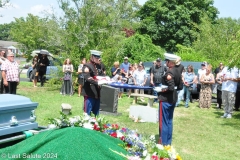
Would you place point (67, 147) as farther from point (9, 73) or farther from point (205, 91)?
point (205, 91)

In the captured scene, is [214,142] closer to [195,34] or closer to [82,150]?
[82,150]

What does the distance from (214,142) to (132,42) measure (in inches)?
643

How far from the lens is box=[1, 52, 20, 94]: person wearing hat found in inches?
383

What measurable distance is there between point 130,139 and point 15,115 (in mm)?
1247

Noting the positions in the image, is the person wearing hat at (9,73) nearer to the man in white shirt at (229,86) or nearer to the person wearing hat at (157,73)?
the person wearing hat at (157,73)

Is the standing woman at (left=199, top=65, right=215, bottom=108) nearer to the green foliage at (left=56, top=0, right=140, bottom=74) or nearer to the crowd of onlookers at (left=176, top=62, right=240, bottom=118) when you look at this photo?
the crowd of onlookers at (left=176, top=62, right=240, bottom=118)

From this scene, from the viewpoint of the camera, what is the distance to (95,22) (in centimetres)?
1616

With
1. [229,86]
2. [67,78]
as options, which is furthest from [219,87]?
[67,78]

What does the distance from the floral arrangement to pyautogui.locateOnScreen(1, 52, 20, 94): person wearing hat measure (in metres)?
6.50

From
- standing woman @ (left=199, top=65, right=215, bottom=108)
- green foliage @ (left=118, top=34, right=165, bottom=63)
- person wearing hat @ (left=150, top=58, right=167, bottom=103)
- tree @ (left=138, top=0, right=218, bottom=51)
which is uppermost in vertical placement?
tree @ (left=138, top=0, right=218, bottom=51)

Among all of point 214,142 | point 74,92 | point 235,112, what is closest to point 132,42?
point 74,92

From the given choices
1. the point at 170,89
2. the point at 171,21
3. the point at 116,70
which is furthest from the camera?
the point at 171,21

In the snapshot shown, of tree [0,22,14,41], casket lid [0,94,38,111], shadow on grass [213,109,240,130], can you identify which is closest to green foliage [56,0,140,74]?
shadow on grass [213,109,240,130]

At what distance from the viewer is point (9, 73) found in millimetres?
9867
